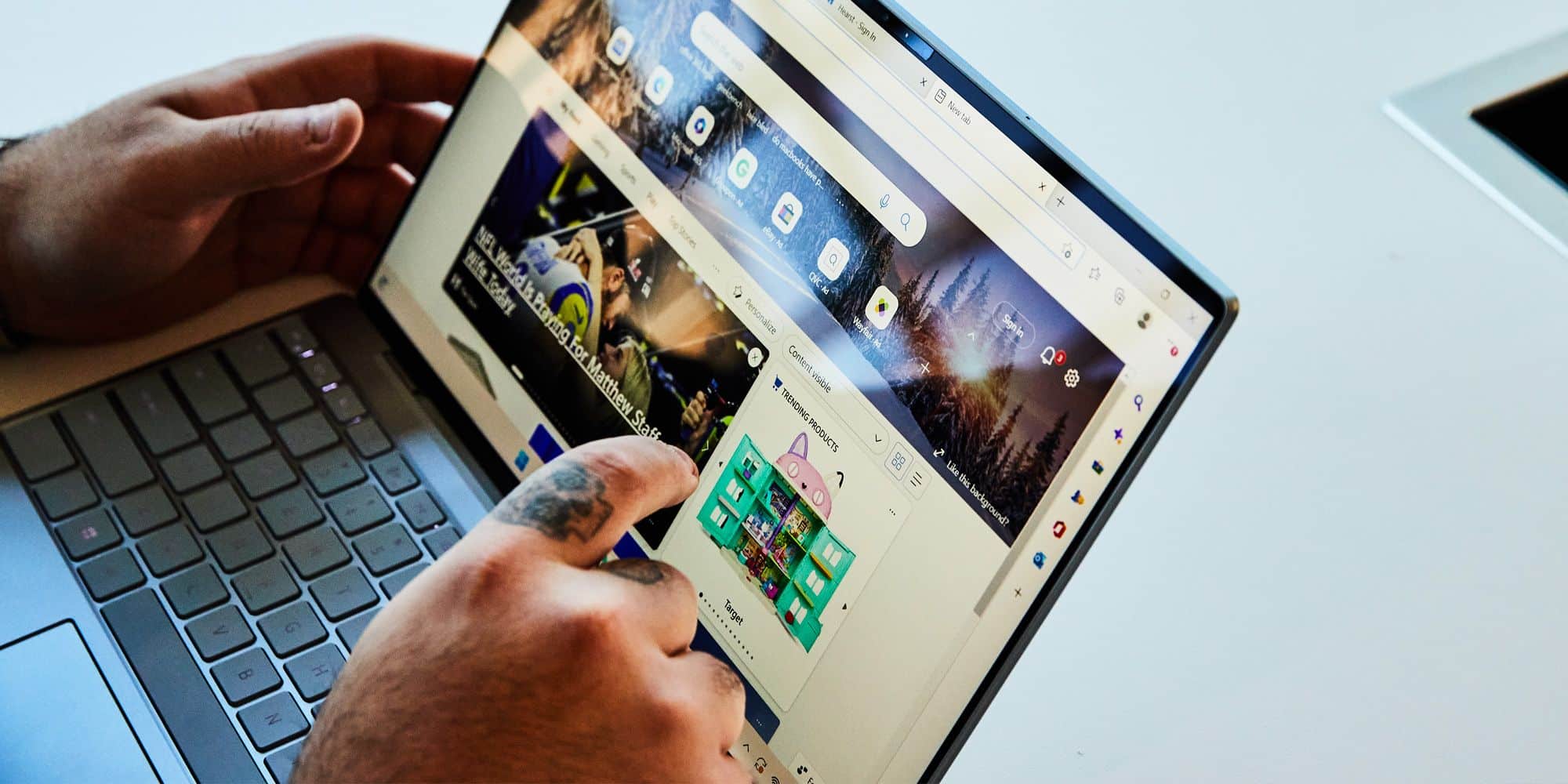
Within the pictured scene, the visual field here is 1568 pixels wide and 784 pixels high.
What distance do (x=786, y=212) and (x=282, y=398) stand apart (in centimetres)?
36

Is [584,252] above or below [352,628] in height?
above

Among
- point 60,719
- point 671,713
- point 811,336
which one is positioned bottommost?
point 60,719

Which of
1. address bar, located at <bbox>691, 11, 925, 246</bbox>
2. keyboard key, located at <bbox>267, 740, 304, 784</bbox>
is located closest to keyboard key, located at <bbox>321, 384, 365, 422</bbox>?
keyboard key, located at <bbox>267, 740, 304, 784</bbox>

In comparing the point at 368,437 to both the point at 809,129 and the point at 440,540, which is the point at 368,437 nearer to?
the point at 440,540

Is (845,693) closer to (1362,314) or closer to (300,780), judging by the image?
(300,780)

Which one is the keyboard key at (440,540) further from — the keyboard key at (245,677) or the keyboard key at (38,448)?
the keyboard key at (38,448)

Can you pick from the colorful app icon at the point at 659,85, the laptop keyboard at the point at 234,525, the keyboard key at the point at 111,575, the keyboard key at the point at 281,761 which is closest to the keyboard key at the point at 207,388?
the laptop keyboard at the point at 234,525

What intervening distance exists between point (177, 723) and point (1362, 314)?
0.75 metres

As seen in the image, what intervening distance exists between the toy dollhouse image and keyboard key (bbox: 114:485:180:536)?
331 millimetres

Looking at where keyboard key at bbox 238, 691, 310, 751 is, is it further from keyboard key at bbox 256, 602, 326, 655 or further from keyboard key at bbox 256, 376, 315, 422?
keyboard key at bbox 256, 376, 315, 422

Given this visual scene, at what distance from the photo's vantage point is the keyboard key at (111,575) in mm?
689

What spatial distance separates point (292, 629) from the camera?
0.69 metres

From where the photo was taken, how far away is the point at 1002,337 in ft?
1.89

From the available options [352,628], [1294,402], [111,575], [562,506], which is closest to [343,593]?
[352,628]
